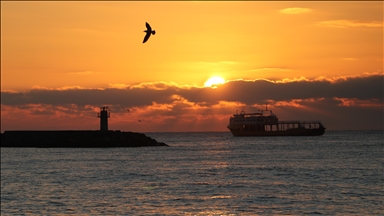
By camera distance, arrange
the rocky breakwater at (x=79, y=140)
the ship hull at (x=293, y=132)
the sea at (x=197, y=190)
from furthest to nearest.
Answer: the ship hull at (x=293, y=132) < the rocky breakwater at (x=79, y=140) < the sea at (x=197, y=190)

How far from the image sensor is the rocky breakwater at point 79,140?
104 m

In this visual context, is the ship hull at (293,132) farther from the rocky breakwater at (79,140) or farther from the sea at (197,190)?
the sea at (197,190)

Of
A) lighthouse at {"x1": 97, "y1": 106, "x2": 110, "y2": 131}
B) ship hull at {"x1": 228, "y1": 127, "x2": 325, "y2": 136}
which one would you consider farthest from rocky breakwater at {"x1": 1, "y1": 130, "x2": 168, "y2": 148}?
ship hull at {"x1": 228, "y1": 127, "x2": 325, "y2": 136}

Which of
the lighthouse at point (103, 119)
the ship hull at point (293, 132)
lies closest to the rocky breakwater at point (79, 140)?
the lighthouse at point (103, 119)

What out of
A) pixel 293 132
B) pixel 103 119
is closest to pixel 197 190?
pixel 103 119

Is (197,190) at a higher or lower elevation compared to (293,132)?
lower

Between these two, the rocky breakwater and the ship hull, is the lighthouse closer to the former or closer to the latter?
the rocky breakwater

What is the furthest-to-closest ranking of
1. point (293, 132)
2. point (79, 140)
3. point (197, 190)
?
point (293, 132)
point (79, 140)
point (197, 190)

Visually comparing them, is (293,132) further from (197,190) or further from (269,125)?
(197,190)

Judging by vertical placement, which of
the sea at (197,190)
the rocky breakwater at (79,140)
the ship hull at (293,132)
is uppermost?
the ship hull at (293,132)

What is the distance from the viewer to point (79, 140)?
104625 mm

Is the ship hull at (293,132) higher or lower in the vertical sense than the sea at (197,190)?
higher

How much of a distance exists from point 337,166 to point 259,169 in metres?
8.01

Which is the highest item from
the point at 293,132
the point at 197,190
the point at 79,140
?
the point at 293,132
